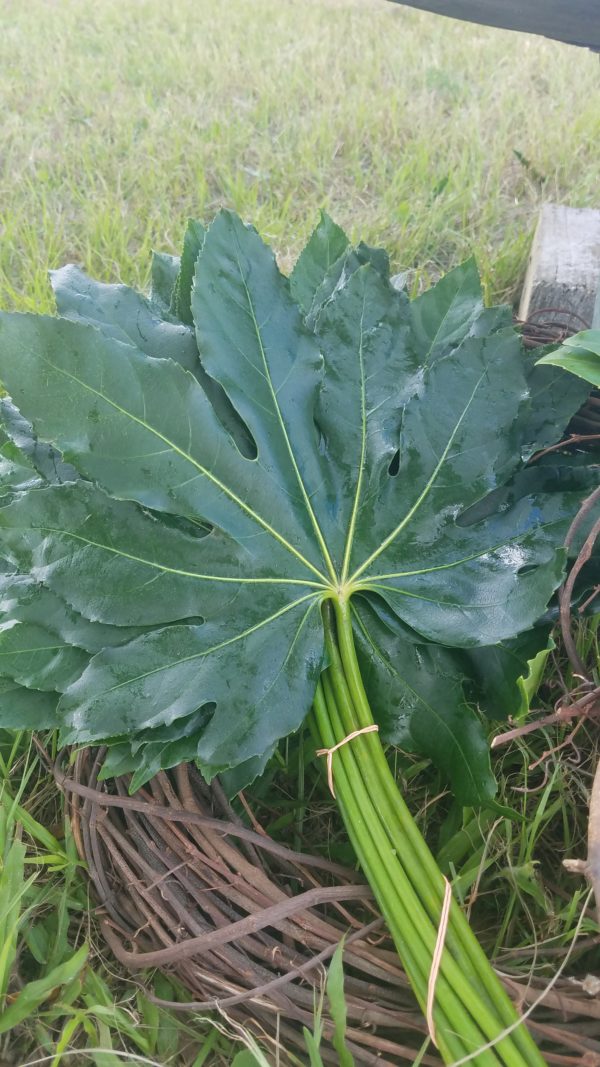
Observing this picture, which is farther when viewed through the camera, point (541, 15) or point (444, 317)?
point (541, 15)

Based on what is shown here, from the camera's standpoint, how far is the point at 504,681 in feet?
2.65

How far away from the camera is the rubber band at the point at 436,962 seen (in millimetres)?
633

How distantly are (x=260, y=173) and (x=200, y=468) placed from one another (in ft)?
5.94

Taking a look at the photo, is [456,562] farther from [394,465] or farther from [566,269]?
[566,269]

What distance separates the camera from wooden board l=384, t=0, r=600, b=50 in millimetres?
1383

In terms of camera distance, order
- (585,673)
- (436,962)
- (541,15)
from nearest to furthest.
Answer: (436,962) < (585,673) < (541,15)

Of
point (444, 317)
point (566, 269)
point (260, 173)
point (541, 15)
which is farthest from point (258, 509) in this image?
point (260, 173)

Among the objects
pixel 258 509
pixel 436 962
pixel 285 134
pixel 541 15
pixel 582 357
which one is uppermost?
pixel 541 15

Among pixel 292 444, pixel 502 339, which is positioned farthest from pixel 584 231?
pixel 292 444

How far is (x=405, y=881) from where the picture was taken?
70 cm

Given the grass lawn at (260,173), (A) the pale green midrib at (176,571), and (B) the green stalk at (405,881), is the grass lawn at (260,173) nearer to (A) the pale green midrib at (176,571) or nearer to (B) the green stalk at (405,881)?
(B) the green stalk at (405,881)

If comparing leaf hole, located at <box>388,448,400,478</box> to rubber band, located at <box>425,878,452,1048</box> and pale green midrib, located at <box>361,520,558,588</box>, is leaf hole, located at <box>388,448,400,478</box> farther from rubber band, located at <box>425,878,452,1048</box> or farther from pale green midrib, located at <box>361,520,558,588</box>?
rubber band, located at <box>425,878,452,1048</box>

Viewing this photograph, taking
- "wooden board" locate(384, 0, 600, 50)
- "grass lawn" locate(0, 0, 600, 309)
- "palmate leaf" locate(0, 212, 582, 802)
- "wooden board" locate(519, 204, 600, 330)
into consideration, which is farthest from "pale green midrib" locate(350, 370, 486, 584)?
"grass lawn" locate(0, 0, 600, 309)

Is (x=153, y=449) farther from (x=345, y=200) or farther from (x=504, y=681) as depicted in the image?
(x=345, y=200)
